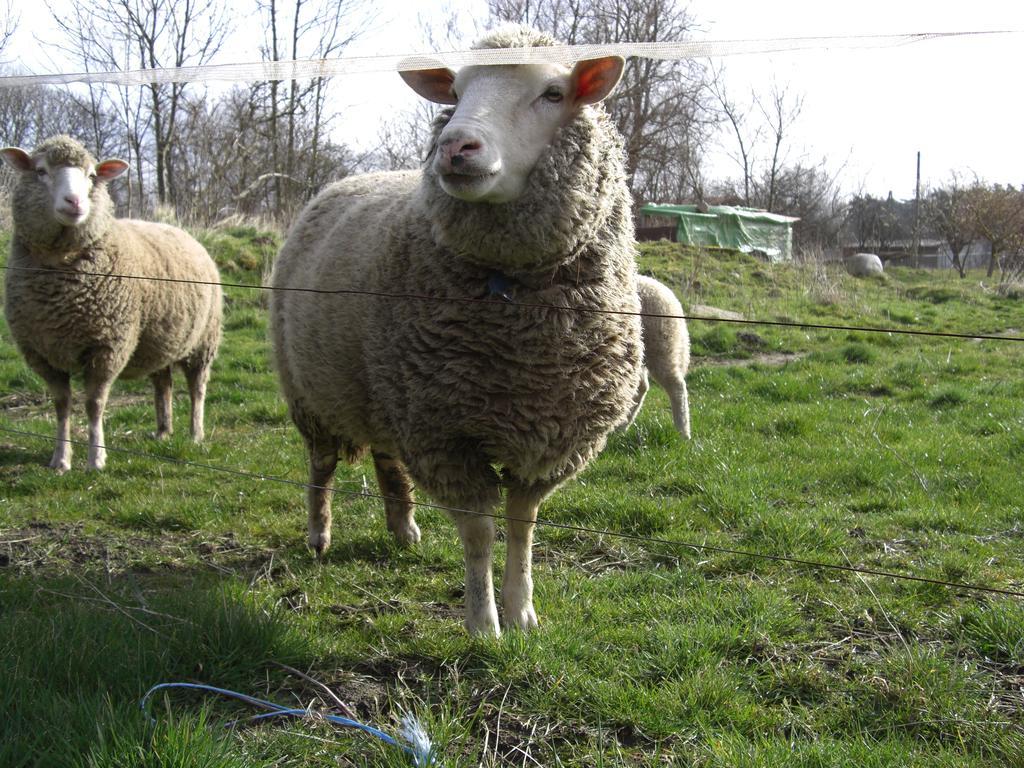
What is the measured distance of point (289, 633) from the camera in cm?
276

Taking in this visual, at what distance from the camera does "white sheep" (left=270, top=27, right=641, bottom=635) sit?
277 centimetres

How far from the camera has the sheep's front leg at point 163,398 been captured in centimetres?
679

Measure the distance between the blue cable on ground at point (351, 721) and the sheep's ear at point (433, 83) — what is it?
2086mm

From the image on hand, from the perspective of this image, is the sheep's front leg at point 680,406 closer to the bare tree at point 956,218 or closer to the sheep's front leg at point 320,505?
the sheep's front leg at point 320,505

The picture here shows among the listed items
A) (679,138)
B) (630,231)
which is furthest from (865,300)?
(679,138)

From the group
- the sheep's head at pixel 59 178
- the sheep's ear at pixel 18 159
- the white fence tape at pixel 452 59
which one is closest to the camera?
the white fence tape at pixel 452 59

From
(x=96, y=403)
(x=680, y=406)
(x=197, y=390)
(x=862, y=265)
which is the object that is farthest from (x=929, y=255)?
(x=96, y=403)

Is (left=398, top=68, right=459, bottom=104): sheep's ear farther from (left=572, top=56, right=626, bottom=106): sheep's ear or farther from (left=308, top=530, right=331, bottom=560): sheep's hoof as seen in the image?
(left=308, top=530, right=331, bottom=560): sheep's hoof

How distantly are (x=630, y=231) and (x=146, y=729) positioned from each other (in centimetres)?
228

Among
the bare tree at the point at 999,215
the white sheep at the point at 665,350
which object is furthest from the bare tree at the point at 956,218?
the white sheep at the point at 665,350

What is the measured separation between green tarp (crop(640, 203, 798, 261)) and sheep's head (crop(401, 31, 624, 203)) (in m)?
22.4

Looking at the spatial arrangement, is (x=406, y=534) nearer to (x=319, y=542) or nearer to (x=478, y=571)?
(x=319, y=542)

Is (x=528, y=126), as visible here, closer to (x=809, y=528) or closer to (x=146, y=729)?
(x=146, y=729)

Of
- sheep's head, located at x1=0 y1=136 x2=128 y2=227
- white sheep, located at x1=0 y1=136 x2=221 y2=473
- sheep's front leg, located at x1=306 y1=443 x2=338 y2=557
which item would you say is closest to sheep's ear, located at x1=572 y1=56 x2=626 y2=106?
sheep's front leg, located at x1=306 y1=443 x2=338 y2=557
